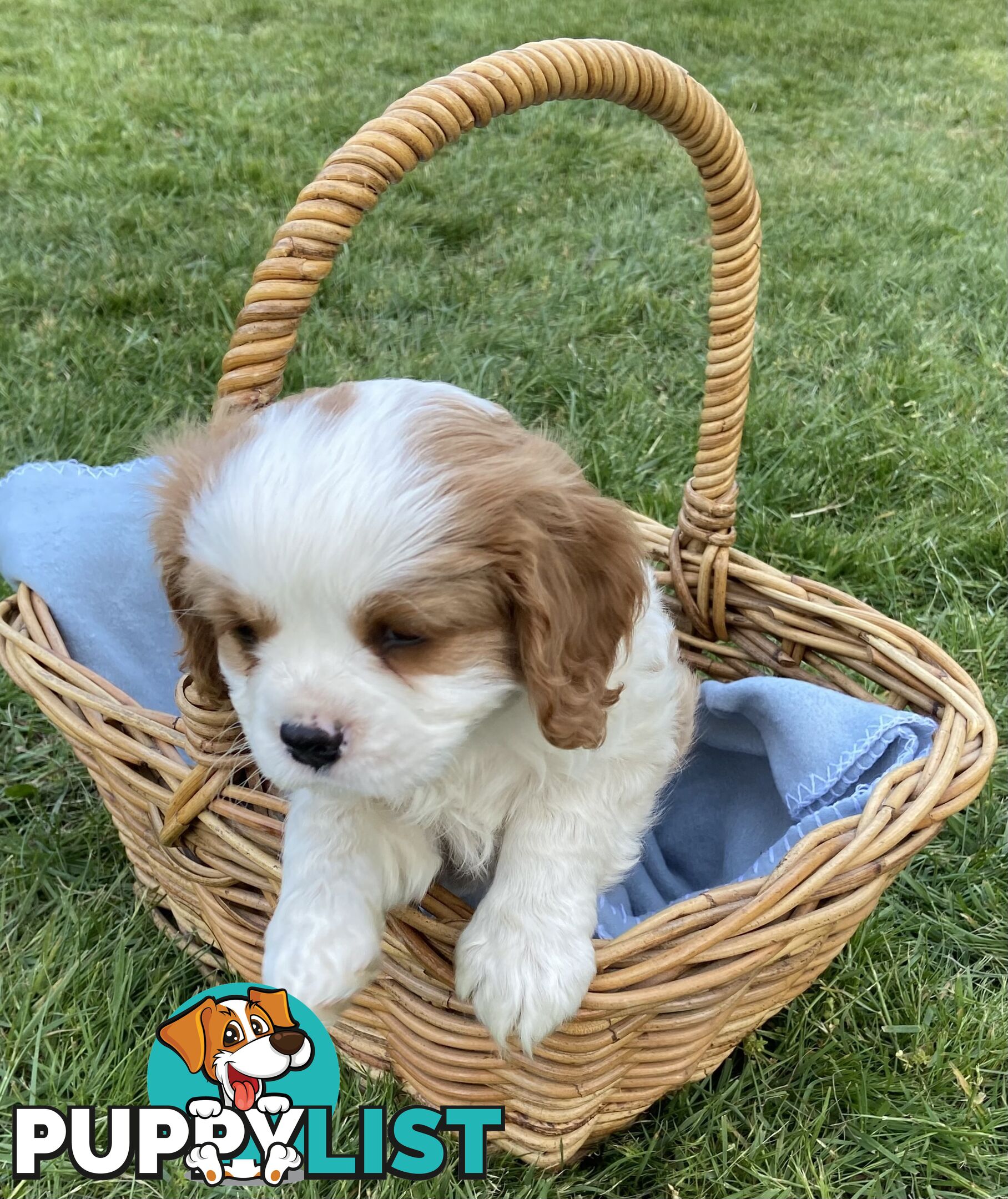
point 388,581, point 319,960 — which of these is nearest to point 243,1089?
point 319,960

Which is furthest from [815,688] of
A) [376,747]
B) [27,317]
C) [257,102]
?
[257,102]

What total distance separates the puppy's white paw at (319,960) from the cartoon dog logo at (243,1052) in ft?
0.13

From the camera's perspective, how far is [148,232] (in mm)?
5430

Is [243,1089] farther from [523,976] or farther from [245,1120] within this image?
[523,976]

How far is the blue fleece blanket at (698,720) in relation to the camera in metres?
2.37

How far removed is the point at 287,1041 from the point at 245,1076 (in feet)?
0.32

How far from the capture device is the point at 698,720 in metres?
2.88

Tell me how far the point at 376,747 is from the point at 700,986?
2.25 ft

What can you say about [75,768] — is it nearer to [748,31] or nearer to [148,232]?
[148,232]

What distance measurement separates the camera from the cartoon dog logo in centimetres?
186

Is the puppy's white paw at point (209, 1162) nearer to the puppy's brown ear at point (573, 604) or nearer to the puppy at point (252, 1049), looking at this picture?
the puppy at point (252, 1049)

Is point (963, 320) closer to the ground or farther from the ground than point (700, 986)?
closer to the ground

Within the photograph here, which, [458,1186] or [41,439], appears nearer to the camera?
[458,1186]

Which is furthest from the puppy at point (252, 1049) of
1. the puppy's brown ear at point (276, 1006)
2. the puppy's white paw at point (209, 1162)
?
the puppy's white paw at point (209, 1162)
